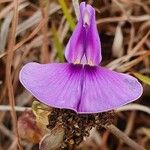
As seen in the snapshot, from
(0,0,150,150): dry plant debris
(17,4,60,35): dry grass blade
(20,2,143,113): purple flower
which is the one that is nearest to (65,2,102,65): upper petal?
(20,2,143,113): purple flower

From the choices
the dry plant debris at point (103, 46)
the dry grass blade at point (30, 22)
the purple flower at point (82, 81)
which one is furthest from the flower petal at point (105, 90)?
the dry grass blade at point (30, 22)

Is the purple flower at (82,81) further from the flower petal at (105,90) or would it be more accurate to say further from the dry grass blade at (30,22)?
the dry grass blade at (30,22)

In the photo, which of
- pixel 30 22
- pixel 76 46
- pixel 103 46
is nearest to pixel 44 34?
pixel 30 22

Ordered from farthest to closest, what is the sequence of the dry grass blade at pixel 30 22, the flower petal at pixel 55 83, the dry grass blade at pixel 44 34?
the dry grass blade at pixel 30 22
the dry grass blade at pixel 44 34
the flower petal at pixel 55 83

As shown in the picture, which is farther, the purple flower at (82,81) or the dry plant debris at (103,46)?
the dry plant debris at (103,46)

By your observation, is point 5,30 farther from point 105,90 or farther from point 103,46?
point 105,90

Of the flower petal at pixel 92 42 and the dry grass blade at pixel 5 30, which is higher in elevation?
the flower petal at pixel 92 42

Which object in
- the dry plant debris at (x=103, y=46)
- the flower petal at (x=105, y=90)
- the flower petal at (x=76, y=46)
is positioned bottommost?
the dry plant debris at (x=103, y=46)

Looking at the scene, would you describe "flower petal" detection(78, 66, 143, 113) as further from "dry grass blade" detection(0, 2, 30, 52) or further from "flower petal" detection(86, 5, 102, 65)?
"dry grass blade" detection(0, 2, 30, 52)

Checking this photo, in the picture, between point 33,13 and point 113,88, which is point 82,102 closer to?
point 113,88
